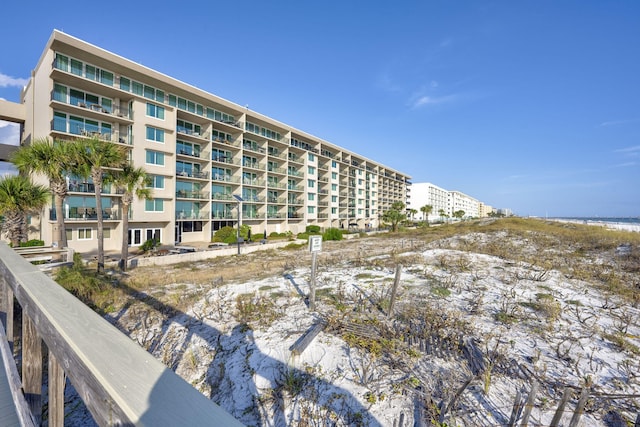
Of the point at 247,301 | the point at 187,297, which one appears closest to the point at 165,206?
the point at 187,297

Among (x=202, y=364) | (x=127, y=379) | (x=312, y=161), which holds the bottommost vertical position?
(x=202, y=364)

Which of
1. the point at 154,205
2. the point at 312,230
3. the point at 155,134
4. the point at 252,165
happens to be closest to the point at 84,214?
the point at 154,205

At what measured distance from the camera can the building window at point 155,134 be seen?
28438 millimetres

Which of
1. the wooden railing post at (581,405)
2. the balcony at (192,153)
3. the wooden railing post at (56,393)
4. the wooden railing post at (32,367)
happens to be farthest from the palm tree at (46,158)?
the wooden railing post at (581,405)

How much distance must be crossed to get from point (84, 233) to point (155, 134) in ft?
37.8

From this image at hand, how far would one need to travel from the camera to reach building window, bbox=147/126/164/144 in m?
28.4

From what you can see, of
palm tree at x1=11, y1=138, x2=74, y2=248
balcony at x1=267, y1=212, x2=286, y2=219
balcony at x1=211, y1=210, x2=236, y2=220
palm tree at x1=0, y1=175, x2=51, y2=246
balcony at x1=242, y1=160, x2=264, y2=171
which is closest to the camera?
palm tree at x1=0, y1=175, x2=51, y2=246

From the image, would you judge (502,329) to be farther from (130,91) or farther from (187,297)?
(130,91)

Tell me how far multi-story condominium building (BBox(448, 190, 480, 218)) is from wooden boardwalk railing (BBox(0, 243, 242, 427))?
137732 mm

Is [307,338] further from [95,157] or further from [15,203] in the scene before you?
[15,203]

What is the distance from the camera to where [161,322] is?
7219 mm

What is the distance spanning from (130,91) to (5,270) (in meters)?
32.0

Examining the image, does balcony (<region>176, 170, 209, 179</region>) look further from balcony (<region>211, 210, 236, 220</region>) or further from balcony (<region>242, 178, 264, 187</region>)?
balcony (<region>242, 178, 264, 187</region>)

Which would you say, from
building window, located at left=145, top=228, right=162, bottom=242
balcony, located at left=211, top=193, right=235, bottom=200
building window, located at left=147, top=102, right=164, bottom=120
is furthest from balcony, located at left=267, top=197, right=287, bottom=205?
building window, located at left=147, top=102, right=164, bottom=120
